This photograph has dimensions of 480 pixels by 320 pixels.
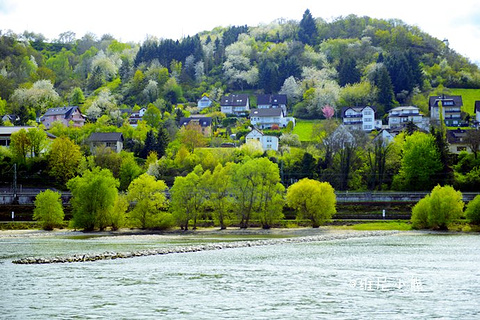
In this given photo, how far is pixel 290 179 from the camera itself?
343 feet

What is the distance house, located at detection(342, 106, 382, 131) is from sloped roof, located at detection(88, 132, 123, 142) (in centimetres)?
5023

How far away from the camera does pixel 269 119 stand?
157 meters

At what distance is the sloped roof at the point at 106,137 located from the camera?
127 metres

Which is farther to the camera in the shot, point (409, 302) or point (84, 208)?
point (84, 208)

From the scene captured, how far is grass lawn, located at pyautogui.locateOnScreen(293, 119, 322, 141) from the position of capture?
460 ft

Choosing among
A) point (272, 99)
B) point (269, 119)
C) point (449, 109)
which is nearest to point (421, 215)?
point (449, 109)

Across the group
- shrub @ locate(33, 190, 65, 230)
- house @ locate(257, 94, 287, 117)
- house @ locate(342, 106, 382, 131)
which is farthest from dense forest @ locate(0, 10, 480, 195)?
shrub @ locate(33, 190, 65, 230)

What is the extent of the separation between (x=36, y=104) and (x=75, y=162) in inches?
2641

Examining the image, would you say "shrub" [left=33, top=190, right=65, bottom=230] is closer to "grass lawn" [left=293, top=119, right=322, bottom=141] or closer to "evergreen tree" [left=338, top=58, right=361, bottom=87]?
"grass lawn" [left=293, top=119, right=322, bottom=141]

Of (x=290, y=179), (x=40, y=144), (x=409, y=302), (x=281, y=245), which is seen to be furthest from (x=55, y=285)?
(x=40, y=144)

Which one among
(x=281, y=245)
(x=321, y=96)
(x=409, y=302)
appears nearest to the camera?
(x=409, y=302)

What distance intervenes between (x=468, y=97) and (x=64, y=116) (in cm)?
8869

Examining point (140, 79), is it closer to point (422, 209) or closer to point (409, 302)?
point (422, 209)

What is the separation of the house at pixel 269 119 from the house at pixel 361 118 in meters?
11.6
